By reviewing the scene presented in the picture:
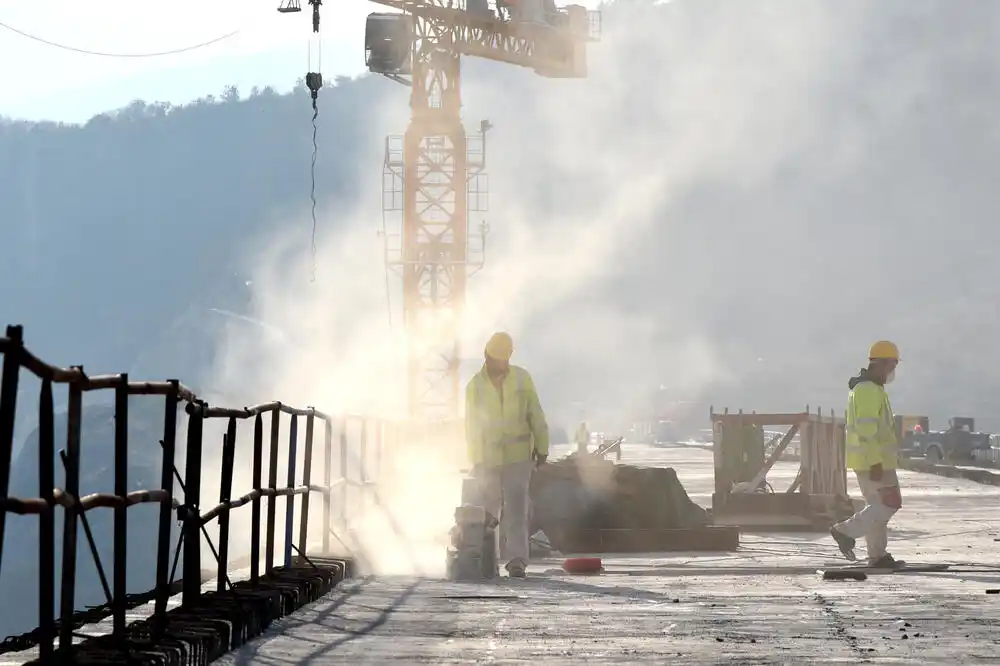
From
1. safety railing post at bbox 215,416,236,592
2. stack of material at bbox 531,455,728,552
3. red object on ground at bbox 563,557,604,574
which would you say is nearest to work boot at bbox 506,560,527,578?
red object on ground at bbox 563,557,604,574

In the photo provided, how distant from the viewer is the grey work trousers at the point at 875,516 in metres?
14.6

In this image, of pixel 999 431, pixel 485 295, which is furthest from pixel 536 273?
pixel 999 431

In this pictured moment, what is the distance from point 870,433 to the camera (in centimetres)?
1466

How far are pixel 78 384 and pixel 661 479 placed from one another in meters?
13.8

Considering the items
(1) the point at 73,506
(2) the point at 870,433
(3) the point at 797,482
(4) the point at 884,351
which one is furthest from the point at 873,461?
(1) the point at 73,506

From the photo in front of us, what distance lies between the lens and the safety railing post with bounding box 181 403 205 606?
8078mm

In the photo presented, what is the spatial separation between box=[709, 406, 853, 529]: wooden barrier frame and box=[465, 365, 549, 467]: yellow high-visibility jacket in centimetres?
817

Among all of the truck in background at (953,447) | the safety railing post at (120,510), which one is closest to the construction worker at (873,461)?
the safety railing post at (120,510)

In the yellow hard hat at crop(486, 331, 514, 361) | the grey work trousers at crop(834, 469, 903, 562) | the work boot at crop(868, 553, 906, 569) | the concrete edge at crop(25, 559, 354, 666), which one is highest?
the yellow hard hat at crop(486, 331, 514, 361)

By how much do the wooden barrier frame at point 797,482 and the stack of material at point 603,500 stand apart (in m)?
3.20

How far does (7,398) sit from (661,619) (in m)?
5.30

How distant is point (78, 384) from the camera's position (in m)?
6.04

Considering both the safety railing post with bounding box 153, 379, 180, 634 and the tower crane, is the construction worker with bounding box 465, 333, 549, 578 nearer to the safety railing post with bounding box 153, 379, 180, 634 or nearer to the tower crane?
the safety railing post with bounding box 153, 379, 180, 634

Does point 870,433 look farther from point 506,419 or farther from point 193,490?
point 193,490
